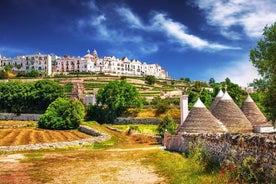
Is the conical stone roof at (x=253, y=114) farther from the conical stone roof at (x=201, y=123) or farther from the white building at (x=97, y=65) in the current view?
the white building at (x=97, y=65)

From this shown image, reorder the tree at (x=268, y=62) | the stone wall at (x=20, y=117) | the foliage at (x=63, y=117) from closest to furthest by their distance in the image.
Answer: the tree at (x=268, y=62) < the foliage at (x=63, y=117) < the stone wall at (x=20, y=117)

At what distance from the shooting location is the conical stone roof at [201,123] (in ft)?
83.5

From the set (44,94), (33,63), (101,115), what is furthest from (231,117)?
(33,63)

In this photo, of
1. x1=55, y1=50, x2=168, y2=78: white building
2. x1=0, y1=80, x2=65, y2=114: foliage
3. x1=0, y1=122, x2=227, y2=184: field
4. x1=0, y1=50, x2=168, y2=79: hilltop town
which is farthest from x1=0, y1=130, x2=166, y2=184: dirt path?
x1=55, y1=50, x2=168, y2=78: white building

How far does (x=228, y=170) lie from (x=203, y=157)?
4395 mm

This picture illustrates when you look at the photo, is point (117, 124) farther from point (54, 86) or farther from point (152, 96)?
point (152, 96)

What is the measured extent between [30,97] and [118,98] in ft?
65.3

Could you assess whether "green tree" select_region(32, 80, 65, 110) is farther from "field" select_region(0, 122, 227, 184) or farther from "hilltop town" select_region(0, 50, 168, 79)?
"hilltop town" select_region(0, 50, 168, 79)

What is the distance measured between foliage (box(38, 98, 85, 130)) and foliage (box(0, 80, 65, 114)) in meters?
23.1

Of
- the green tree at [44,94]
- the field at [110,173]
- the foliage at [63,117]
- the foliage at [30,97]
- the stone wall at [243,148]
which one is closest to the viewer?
the stone wall at [243,148]

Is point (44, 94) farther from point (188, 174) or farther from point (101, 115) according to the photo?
point (188, 174)

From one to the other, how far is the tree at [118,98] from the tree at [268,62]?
4703 centimetres

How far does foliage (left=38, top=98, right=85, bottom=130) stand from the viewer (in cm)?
5256

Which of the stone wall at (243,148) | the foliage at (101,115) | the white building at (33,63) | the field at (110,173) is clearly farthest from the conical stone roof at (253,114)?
the white building at (33,63)
